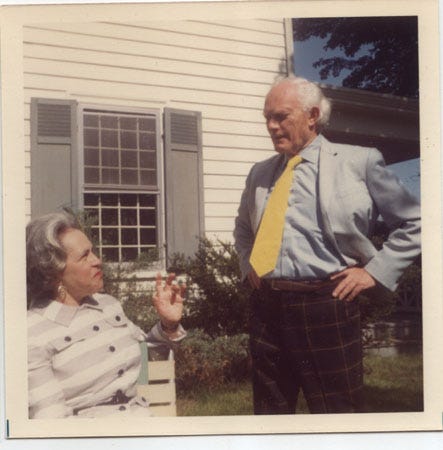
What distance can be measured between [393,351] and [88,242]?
1924mm

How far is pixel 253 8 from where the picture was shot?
11.3ft

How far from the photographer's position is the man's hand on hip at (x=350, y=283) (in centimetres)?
337

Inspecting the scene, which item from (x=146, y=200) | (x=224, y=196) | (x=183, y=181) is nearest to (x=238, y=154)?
(x=224, y=196)

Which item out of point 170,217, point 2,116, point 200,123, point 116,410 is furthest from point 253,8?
point 116,410

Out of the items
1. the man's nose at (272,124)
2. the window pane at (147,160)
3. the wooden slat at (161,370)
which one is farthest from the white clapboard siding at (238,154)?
the wooden slat at (161,370)

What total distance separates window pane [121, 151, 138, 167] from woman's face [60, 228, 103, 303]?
1.63 feet

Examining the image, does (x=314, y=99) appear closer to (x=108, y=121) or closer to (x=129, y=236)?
(x=108, y=121)

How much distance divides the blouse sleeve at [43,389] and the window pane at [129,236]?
0.81 m

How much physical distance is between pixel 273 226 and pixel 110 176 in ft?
3.37

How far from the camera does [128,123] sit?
11.5 ft

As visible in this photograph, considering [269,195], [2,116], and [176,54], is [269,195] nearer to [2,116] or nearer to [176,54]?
[176,54]

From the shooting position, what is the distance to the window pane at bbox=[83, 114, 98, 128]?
11.5 ft

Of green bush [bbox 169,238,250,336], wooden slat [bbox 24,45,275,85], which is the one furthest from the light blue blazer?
wooden slat [bbox 24,45,275,85]

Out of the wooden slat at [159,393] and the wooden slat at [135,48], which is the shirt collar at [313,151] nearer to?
the wooden slat at [135,48]
